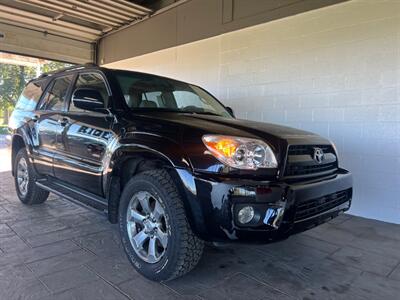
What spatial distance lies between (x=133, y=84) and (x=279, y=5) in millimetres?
Answer: 3019

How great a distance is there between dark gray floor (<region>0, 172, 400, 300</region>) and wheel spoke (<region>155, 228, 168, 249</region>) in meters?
0.29

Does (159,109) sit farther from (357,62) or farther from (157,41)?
(157,41)

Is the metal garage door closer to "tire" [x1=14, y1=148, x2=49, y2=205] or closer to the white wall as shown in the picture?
the white wall

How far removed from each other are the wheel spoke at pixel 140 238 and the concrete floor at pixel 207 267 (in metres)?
0.22

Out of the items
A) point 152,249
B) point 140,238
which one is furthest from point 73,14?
point 152,249

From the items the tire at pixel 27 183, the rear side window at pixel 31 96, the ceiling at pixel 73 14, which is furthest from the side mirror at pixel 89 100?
the ceiling at pixel 73 14

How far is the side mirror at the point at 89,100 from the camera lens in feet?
8.87

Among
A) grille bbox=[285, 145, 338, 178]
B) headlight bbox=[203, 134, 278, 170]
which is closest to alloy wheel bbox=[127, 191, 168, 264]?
headlight bbox=[203, 134, 278, 170]

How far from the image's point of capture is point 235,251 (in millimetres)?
2885

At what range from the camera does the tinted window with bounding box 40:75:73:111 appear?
11.3 ft

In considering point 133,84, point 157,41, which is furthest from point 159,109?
point 157,41

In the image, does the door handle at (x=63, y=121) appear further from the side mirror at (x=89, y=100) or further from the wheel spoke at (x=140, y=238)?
the wheel spoke at (x=140, y=238)

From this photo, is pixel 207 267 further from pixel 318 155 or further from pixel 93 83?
pixel 93 83

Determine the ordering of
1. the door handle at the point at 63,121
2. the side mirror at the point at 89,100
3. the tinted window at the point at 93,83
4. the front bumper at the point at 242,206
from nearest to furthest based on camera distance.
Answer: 1. the front bumper at the point at 242,206
2. the side mirror at the point at 89,100
3. the tinted window at the point at 93,83
4. the door handle at the point at 63,121
